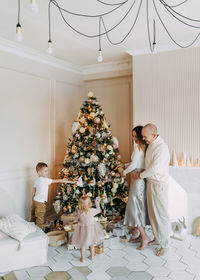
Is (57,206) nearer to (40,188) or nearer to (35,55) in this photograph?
(40,188)

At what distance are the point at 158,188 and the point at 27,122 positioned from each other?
2502 mm

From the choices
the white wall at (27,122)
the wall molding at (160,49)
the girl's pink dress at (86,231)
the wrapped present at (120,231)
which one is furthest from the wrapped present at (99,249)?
the wall molding at (160,49)

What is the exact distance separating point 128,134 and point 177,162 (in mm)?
1516

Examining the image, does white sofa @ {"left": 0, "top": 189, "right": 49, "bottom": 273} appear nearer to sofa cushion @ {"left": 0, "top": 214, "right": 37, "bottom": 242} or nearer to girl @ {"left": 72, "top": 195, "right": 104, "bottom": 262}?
sofa cushion @ {"left": 0, "top": 214, "right": 37, "bottom": 242}

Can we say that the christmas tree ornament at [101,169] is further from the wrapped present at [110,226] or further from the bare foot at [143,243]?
the bare foot at [143,243]

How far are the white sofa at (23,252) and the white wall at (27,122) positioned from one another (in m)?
0.96

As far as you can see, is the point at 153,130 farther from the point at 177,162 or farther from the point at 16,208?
the point at 16,208

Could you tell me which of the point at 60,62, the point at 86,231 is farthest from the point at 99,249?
the point at 60,62

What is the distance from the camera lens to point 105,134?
4.48 meters

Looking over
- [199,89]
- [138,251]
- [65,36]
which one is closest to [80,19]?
[65,36]

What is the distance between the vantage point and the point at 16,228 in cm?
322

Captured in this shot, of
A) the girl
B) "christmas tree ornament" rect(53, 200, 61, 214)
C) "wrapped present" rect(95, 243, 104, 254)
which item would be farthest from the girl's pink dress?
"christmas tree ornament" rect(53, 200, 61, 214)

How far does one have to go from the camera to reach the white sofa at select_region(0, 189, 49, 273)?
3045 mm

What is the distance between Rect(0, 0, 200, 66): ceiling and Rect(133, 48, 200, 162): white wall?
10.6 inches
